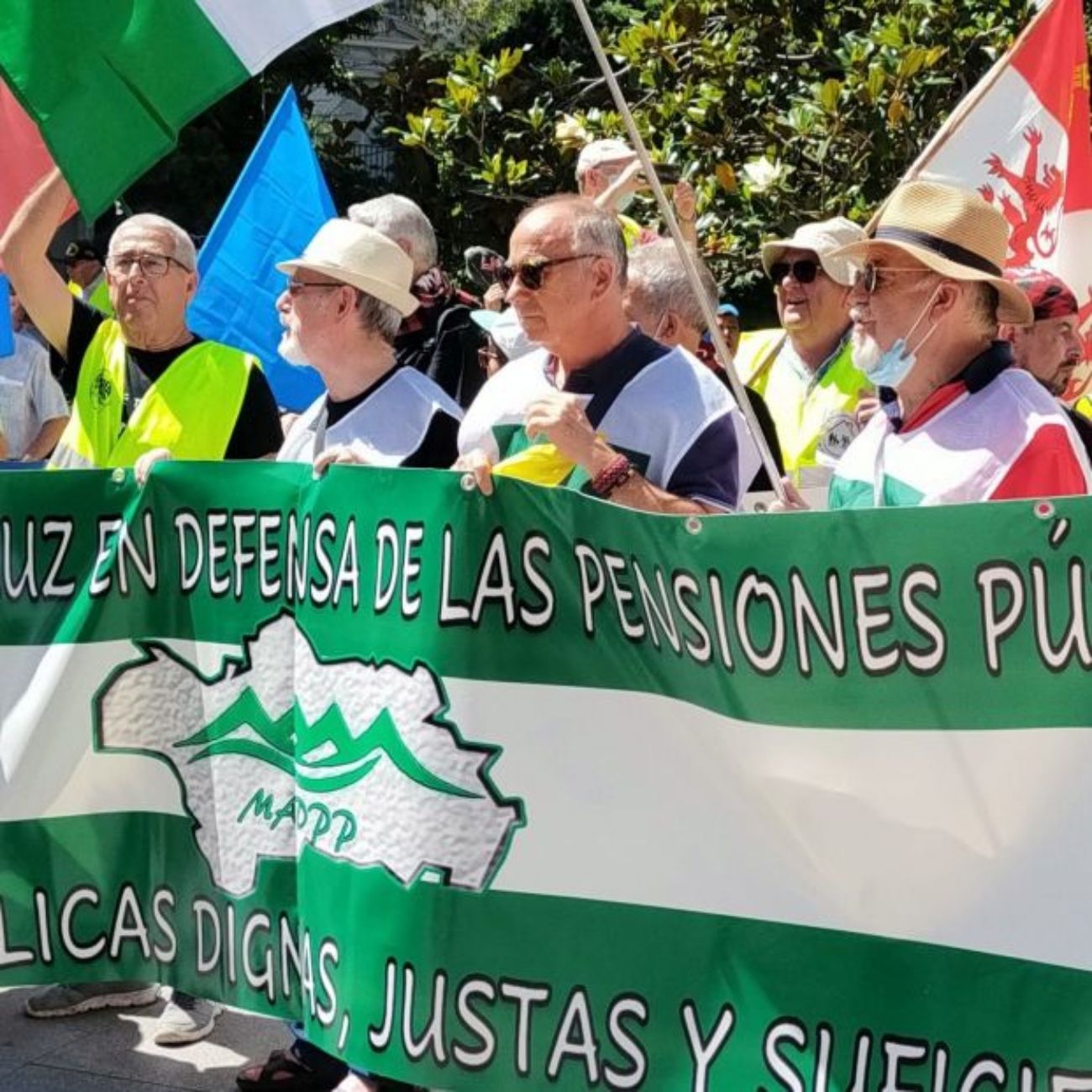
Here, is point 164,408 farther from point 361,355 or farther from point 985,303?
point 985,303

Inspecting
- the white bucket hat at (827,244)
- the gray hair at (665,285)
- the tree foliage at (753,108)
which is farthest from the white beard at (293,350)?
the tree foliage at (753,108)

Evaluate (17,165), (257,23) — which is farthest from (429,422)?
(17,165)

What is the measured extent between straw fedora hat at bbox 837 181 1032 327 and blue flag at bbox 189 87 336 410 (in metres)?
3.75

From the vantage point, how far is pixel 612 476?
3.64 meters

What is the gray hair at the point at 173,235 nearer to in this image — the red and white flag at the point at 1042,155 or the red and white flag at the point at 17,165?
the red and white flag at the point at 17,165

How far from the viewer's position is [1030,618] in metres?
2.92

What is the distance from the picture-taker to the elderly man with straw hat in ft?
11.1

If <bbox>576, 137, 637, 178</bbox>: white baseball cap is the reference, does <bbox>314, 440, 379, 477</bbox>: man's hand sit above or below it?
above

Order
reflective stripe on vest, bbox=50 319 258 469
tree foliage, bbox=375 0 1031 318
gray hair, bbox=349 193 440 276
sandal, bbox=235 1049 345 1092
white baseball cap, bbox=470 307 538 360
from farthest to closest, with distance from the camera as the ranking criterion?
tree foliage, bbox=375 0 1031 318 < white baseball cap, bbox=470 307 538 360 < gray hair, bbox=349 193 440 276 < reflective stripe on vest, bbox=50 319 258 469 < sandal, bbox=235 1049 345 1092

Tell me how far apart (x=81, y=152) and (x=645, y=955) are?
1.92m

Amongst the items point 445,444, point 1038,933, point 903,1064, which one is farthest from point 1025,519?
point 445,444

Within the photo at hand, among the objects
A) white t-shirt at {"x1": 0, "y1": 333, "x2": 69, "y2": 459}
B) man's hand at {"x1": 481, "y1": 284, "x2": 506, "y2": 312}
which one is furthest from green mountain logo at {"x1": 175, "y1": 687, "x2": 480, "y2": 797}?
white t-shirt at {"x1": 0, "y1": 333, "x2": 69, "y2": 459}

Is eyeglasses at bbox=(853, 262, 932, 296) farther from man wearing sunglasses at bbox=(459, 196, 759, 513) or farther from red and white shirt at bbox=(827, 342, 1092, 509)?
man wearing sunglasses at bbox=(459, 196, 759, 513)

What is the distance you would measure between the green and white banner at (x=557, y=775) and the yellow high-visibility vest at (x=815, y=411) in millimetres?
→ 2238
